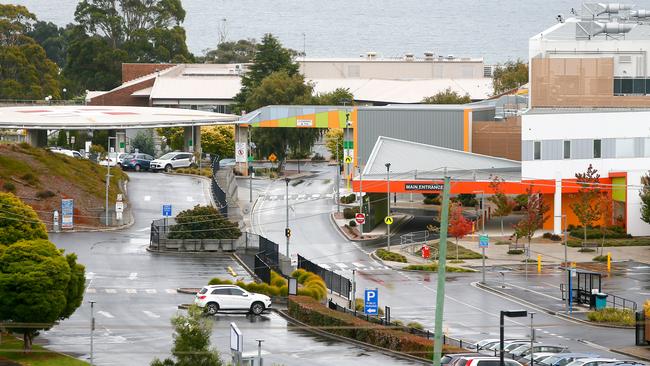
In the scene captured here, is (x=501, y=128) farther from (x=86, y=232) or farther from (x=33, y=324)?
(x=33, y=324)

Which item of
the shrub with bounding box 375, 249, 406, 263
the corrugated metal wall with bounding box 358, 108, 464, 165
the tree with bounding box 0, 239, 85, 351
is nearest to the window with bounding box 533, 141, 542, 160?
the shrub with bounding box 375, 249, 406, 263

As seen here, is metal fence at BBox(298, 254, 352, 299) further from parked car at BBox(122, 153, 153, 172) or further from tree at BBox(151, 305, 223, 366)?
parked car at BBox(122, 153, 153, 172)

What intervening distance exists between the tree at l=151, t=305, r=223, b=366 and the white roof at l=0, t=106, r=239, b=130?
61054mm

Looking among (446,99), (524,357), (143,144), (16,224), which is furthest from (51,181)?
(446,99)

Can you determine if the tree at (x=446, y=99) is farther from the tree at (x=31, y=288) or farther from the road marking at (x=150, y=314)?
the tree at (x=31, y=288)

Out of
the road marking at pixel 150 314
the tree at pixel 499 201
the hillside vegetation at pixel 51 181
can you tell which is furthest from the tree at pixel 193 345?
the tree at pixel 499 201

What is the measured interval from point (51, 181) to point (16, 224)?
34347 millimetres

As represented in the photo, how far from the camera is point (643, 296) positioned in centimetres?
6275

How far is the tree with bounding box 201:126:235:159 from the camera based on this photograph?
126m

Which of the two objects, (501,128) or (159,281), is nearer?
(159,281)

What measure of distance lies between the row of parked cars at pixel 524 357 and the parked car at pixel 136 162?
6435 centimetres

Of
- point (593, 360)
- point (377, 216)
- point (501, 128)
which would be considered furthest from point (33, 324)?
point (501, 128)

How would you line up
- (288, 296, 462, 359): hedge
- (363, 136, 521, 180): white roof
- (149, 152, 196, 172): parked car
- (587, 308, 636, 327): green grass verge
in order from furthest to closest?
(149, 152, 196, 172): parked car → (363, 136, 521, 180): white roof → (587, 308, 636, 327): green grass verge → (288, 296, 462, 359): hedge

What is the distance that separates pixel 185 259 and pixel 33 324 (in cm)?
2723
